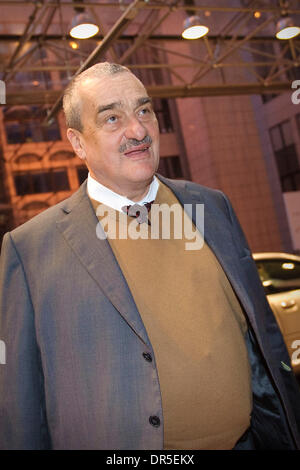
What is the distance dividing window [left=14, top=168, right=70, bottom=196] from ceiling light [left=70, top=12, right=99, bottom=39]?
797 centimetres

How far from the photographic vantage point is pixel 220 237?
184 cm

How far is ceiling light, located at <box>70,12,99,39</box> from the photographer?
20.1 feet

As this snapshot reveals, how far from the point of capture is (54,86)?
14.6m

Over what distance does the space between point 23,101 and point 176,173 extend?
26.5ft

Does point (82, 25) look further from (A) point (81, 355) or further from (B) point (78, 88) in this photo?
(A) point (81, 355)

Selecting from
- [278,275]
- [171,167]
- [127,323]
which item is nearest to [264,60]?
[171,167]

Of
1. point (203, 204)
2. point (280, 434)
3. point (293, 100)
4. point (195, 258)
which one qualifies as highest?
point (293, 100)

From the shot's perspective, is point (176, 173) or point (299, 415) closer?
point (299, 415)

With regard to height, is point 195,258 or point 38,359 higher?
point 195,258

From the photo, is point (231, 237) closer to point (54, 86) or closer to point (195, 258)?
point (195, 258)

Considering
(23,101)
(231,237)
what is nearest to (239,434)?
(231,237)

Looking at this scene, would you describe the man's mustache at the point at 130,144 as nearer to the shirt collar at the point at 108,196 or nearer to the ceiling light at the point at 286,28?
the shirt collar at the point at 108,196

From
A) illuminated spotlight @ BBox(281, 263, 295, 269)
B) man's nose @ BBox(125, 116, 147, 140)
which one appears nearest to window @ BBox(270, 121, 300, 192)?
illuminated spotlight @ BBox(281, 263, 295, 269)
